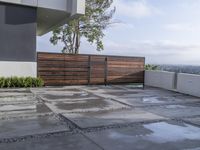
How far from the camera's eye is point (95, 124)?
577 centimetres

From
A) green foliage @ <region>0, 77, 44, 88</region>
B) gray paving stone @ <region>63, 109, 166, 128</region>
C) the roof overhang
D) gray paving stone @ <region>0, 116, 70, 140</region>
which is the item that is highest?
the roof overhang

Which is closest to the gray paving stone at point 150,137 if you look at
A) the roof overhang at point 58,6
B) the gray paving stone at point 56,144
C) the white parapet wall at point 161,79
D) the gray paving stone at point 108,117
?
the gray paving stone at point 56,144

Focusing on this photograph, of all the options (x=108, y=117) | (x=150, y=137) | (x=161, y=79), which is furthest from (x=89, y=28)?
(x=150, y=137)

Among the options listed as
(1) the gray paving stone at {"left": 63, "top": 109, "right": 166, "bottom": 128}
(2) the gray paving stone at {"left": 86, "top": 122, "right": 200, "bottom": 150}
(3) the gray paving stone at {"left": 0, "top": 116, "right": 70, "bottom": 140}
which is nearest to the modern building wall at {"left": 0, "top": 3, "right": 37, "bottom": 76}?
(1) the gray paving stone at {"left": 63, "top": 109, "right": 166, "bottom": 128}

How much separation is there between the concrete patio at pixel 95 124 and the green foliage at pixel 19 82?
2525 millimetres

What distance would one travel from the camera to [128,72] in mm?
14984

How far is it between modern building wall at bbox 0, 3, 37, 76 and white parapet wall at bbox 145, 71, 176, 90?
6.10 metres

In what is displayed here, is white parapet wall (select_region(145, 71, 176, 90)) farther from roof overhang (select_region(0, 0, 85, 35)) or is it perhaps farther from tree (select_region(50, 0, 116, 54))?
tree (select_region(50, 0, 116, 54))

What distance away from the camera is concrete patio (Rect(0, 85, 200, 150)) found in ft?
14.9

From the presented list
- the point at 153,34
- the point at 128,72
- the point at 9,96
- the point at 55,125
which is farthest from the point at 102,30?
the point at 55,125

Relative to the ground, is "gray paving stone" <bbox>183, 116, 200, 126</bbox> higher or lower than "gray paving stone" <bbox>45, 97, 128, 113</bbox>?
lower

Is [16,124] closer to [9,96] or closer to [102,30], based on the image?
[9,96]

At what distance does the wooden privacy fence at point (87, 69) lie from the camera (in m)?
13.0

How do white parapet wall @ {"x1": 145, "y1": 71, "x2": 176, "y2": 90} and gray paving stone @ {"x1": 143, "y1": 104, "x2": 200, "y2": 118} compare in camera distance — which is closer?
gray paving stone @ {"x1": 143, "y1": 104, "x2": 200, "y2": 118}
